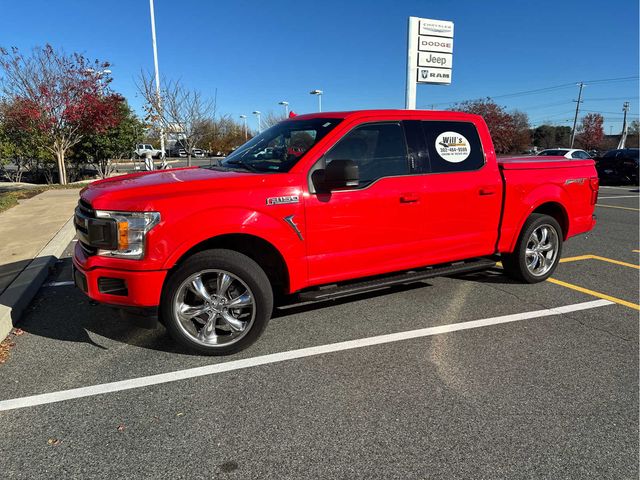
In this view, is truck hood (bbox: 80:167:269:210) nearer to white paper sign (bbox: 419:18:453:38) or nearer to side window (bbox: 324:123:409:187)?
side window (bbox: 324:123:409:187)

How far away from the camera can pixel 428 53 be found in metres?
14.6

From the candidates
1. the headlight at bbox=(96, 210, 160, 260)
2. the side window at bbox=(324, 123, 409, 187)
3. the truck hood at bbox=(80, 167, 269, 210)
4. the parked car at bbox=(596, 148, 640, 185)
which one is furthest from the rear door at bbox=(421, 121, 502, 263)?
the parked car at bbox=(596, 148, 640, 185)

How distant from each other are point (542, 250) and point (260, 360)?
3679 millimetres

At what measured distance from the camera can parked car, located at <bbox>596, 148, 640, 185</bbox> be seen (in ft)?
65.1

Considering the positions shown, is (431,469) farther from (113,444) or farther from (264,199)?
(264,199)

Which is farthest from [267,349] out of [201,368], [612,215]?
[612,215]

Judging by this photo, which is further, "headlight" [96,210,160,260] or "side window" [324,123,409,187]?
"side window" [324,123,409,187]

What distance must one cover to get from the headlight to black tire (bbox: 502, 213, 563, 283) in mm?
3918

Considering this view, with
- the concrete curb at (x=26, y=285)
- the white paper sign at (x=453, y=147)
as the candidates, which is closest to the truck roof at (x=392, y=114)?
the white paper sign at (x=453, y=147)

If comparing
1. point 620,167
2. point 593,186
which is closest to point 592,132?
point 620,167

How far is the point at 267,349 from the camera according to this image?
146 inches

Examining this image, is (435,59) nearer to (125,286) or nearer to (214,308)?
(214,308)

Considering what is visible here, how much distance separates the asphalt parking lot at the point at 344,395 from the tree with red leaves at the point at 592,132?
263 ft

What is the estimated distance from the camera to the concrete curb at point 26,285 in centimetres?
408
